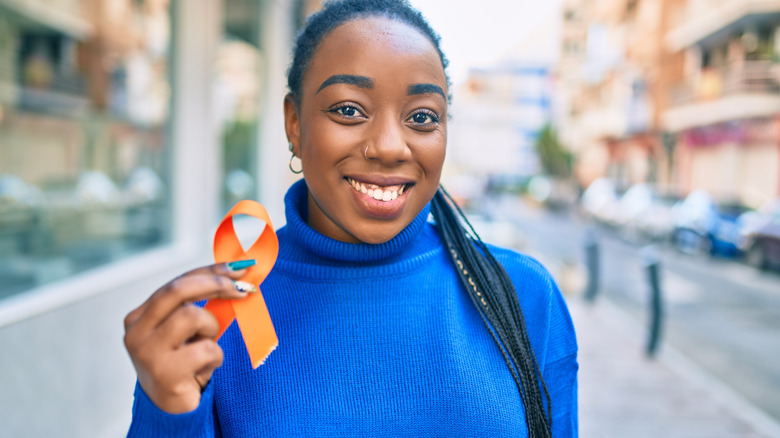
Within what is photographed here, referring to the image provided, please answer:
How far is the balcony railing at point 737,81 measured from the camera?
20031 mm

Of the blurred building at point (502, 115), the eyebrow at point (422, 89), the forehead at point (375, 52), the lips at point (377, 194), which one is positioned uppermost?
the blurred building at point (502, 115)

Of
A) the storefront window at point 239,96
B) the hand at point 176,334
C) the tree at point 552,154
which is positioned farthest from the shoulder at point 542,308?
the tree at point 552,154

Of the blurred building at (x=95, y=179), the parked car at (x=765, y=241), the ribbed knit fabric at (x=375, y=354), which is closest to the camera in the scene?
the ribbed knit fabric at (x=375, y=354)

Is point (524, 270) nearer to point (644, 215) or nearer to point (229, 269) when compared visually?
point (229, 269)

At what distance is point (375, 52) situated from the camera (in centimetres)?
123

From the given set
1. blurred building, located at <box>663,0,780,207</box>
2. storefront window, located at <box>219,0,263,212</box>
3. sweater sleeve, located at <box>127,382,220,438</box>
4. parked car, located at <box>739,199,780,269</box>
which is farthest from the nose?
blurred building, located at <box>663,0,780,207</box>

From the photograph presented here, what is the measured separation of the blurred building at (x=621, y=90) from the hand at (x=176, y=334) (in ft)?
80.0

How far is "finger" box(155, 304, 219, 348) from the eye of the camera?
3.01ft

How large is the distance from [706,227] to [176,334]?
15880 millimetres

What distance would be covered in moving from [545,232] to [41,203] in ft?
58.4

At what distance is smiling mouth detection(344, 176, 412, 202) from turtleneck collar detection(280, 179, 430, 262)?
10cm

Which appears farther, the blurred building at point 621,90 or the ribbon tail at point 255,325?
the blurred building at point 621,90

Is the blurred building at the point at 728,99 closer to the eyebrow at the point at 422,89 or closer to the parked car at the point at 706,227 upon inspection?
the parked car at the point at 706,227

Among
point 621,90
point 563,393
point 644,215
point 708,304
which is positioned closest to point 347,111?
point 563,393
